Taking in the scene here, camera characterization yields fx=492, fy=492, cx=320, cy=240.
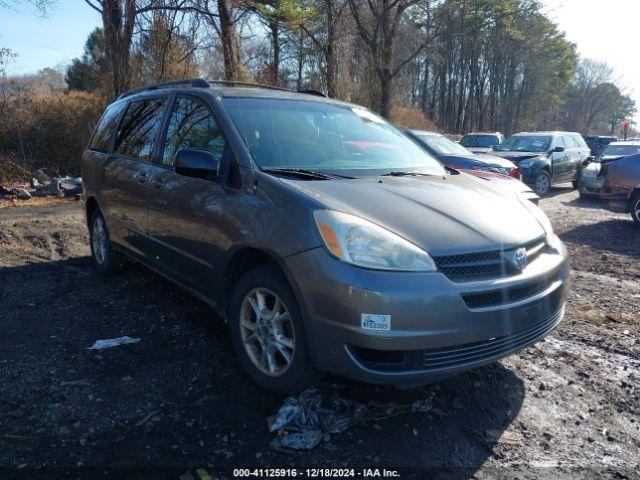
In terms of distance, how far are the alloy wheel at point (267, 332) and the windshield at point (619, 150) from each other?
14.4 m

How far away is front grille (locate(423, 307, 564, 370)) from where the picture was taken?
2525mm

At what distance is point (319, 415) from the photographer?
2732mm

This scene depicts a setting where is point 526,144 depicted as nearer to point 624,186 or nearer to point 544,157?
point 544,157

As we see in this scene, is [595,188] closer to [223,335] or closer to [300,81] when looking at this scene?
[223,335]

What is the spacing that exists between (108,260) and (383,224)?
377 centimetres

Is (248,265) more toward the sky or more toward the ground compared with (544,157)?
more toward the ground

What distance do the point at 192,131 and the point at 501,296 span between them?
2.54 metres

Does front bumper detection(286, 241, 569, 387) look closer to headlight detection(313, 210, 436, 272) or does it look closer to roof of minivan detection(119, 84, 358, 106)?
headlight detection(313, 210, 436, 272)

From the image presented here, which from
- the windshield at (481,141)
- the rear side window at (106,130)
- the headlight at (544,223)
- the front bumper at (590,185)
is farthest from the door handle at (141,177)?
the windshield at (481,141)

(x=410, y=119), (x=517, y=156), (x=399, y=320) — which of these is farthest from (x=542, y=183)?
(x=410, y=119)

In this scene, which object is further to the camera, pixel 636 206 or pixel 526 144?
pixel 526 144

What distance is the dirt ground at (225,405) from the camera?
2.46 meters

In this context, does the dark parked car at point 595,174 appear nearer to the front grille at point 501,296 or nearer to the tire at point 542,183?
the tire at point 542,183

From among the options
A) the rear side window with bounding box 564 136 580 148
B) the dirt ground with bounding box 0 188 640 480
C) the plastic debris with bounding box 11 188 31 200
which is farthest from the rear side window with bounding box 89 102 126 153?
the rear side window with bounding box 564 136 580 148
